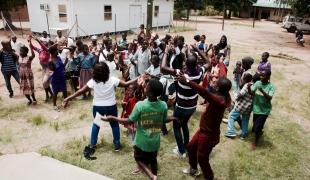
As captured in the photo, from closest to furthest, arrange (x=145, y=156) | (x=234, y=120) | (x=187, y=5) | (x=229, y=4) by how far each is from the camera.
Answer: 1. (x=145, y=156)
2. (x=234, y=120)
3. (x=187, y=5)
4. (x=229, y=4)

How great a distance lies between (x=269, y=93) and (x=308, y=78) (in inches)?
319

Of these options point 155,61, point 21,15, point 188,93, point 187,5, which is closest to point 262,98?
point 188,93

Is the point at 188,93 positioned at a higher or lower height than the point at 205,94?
lower

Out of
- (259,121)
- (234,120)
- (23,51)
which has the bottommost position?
(234,120)

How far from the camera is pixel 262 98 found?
18.9ft

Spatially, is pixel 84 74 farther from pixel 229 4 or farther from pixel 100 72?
pixel 229 4

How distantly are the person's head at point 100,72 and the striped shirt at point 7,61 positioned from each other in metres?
4.32

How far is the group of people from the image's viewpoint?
161 inches

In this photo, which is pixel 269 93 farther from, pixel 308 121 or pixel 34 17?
pixel 34 17

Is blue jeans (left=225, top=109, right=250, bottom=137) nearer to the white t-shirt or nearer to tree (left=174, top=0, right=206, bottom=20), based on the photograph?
the white t-shirt

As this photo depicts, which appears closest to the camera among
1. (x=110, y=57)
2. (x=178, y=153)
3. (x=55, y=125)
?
(x=178, y=153)

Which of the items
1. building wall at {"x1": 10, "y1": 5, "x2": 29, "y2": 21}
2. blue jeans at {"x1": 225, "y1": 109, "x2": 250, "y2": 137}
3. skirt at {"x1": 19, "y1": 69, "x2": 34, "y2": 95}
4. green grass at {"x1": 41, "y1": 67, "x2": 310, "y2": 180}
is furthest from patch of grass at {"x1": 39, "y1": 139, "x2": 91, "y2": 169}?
building wall at {"x1": 10, "y1": 5, "x2": 29, "y2": 21}

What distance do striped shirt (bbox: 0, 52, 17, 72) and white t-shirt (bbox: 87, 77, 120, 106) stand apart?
13.7 ft

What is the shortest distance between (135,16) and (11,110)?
17.4 m
